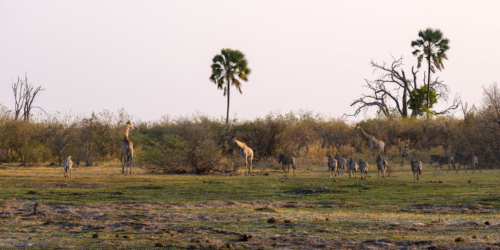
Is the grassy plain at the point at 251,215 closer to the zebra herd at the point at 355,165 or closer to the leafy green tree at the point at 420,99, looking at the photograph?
the zebra herd at the point at 355,165

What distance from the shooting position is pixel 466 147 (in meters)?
30.0

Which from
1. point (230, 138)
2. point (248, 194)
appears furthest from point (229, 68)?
point (248, 194)

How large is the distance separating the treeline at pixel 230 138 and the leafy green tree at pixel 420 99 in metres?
10.1

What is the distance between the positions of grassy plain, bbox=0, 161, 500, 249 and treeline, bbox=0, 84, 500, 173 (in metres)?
7.68

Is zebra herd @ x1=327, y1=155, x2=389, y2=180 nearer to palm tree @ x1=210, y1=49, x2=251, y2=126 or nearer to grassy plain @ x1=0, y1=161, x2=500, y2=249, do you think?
grassy plain @ x1=0, y1=161, x2=500, y2=249

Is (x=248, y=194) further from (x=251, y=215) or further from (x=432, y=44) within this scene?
(x=432, y=44)

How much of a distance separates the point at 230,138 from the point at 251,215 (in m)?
25.8

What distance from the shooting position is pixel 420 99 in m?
51.6

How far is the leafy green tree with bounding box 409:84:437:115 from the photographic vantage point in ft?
168

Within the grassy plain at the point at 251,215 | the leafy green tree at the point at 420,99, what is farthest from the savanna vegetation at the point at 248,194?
the leafy green tree at the point at 420,99

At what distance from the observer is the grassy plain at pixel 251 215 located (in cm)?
791

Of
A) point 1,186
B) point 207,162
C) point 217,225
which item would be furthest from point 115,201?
point 207,162

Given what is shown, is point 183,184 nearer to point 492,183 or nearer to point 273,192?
point 273,192

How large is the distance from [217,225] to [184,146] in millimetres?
16947
